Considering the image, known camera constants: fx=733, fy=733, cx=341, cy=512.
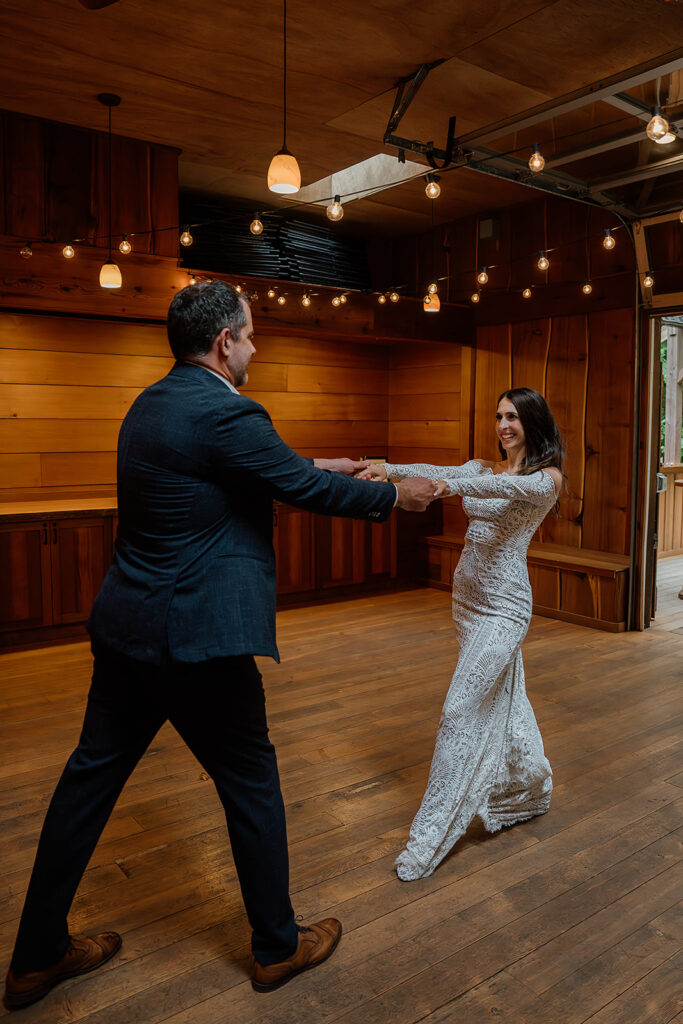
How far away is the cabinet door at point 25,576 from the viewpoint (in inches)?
188

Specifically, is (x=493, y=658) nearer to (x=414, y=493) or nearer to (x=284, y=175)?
(x=414, y=493)

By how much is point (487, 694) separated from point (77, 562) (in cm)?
348

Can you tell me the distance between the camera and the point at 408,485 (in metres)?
2.06

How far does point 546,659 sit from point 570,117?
130 inches

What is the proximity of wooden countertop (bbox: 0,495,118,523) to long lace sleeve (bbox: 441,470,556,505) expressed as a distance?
331 cm

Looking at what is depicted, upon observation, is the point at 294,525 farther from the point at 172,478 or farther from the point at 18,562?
the point at 172,478

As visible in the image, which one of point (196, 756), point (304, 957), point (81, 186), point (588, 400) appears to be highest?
point (81, 186)

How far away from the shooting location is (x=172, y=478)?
65.9 inches

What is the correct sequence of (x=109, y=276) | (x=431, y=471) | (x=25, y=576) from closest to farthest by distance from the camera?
1. (x=431, y=471)
2. (x=109, y=276)
3. (x=25, y=576)

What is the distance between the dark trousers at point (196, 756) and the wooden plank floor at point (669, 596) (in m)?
4.54

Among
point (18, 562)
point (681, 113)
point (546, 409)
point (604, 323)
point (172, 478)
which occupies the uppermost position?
point (681, 113)

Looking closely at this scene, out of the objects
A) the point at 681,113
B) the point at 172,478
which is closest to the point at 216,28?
the point at 681,113

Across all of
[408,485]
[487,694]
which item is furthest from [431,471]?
[487,694]

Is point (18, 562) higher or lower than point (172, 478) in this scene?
lower
